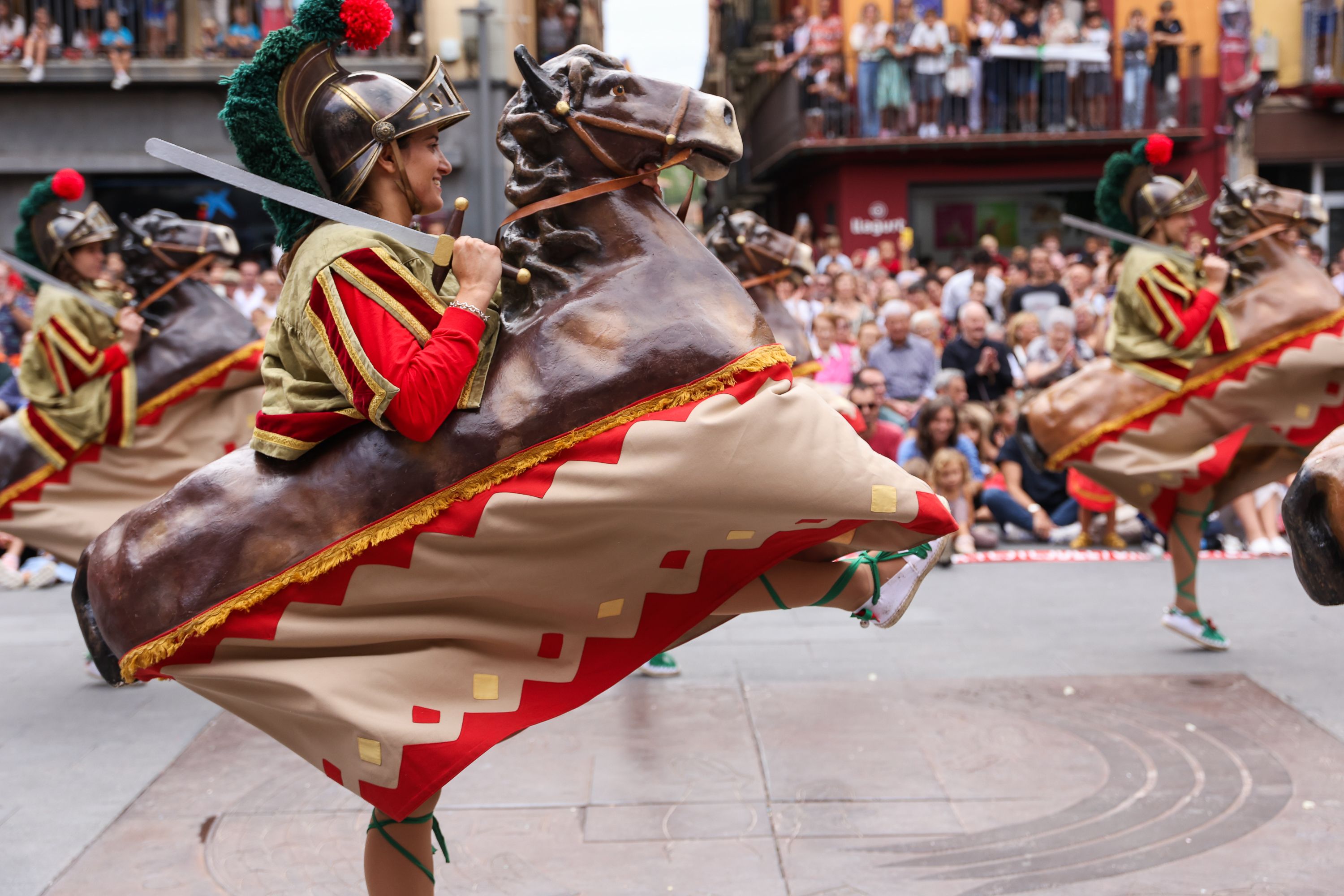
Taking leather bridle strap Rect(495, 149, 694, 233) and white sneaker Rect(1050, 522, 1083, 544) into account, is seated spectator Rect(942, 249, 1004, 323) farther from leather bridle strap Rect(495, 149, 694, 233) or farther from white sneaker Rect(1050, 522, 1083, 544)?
leather bridle strap Rect(495, 149, 694, 233)

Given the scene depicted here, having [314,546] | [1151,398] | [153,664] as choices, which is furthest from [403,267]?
[1151,398]

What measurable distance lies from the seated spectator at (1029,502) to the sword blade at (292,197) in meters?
7.14

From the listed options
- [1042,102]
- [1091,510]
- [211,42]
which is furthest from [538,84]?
[1042,102]

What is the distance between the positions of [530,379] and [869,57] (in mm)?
17012

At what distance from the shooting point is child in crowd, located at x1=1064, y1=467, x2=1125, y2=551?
8828mm

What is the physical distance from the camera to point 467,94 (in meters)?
16.5

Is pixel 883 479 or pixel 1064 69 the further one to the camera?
pixel 1064 69

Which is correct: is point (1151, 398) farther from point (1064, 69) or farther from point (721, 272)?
point (1064, 69)

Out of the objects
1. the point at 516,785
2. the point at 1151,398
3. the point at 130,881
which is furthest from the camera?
the point at 1151,398

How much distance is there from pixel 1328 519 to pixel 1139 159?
438cm

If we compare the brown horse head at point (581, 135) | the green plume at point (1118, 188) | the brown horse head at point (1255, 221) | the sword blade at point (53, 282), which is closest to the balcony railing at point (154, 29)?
the sword blade at point (53, 282)

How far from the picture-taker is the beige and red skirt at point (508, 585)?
107 inches

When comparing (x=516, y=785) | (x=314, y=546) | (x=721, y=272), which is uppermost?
(x=721, y=272)

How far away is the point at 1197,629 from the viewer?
6000mm
